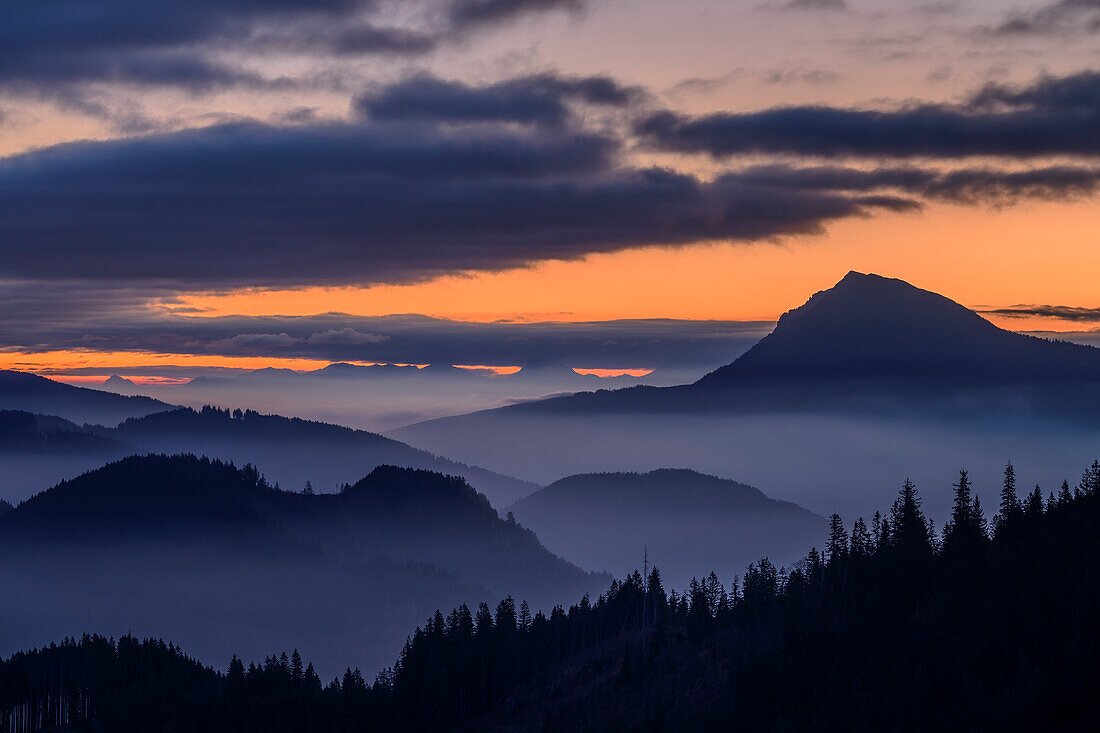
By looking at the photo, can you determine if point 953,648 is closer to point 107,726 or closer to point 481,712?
point 481,712

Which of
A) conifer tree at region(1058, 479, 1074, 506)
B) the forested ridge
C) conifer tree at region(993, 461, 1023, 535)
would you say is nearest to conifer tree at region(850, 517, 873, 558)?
the forested ridge

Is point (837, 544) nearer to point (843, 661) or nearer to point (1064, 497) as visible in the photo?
point (843, 661)

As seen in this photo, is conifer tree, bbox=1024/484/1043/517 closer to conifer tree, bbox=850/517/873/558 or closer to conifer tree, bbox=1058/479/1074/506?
→ conifer tree, bbox=1058/479/1074/506

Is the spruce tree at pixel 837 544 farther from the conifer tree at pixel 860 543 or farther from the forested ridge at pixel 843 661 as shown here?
the conifer tree at pixel 860 543

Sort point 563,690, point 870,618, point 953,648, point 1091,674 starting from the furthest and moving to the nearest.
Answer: point 563,690
point 870,618
point 953,648
point 1091,674

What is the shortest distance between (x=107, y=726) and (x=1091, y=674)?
156 m

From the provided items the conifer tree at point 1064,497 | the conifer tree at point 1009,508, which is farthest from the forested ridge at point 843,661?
the conifer tree at point 1009,508

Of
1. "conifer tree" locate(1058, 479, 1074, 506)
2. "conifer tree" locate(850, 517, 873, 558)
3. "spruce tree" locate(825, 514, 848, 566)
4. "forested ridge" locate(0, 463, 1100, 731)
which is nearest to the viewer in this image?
"forested ridge" locate(0, 463, 1100, 731)

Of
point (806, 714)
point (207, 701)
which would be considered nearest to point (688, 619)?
point (806, 714)

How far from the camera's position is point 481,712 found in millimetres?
193125

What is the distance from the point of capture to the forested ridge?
141 m

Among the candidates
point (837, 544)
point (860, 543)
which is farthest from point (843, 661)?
point (837, 544)

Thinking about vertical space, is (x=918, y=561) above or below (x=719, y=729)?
above

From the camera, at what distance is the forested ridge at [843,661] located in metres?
141
